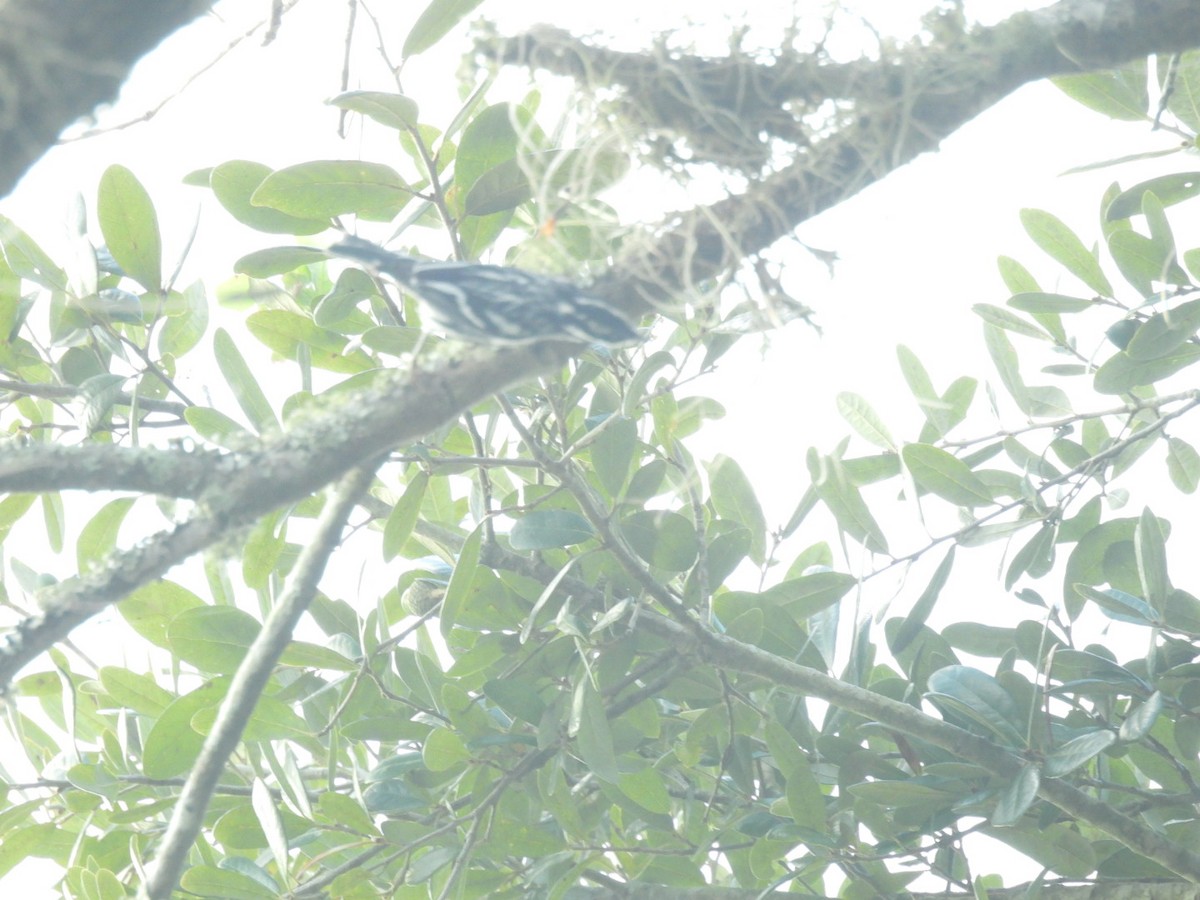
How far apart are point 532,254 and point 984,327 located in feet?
2.88

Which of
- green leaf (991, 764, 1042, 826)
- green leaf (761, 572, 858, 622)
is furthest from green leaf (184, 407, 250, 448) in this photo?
green leaf (991, 764, 1042, 826)

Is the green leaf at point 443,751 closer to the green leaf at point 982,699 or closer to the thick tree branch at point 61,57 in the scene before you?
the green leaf at point 982,699

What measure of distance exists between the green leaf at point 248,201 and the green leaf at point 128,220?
12 cm

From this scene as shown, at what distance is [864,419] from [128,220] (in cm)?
114

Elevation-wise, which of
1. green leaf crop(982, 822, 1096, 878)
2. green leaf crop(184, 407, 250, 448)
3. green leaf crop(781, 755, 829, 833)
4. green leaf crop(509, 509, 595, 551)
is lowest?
green leaf crop(982, 822, 1096, 878)

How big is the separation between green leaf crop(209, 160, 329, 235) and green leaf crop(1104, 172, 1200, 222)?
112cm

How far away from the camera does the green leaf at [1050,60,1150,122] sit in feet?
4.98

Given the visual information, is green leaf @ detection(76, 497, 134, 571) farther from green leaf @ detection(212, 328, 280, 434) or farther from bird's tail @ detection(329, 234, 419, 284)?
bird's tail @ detection(329, 234, 419, 284)

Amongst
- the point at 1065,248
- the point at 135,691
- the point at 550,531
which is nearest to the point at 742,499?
the point at 550,531

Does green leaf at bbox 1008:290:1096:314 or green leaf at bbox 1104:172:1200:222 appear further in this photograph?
green leaf at bbox 1008:290:1096:314

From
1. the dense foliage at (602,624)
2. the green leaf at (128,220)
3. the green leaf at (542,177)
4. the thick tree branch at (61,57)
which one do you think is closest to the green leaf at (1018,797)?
the dense foliage at (602,624)

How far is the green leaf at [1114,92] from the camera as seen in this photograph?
4.98 ft

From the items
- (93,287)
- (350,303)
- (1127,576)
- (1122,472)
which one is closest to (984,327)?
(1122,472)

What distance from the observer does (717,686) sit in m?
1.59
